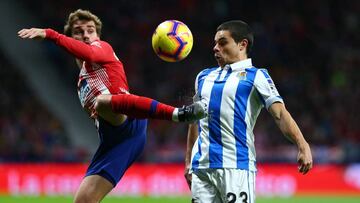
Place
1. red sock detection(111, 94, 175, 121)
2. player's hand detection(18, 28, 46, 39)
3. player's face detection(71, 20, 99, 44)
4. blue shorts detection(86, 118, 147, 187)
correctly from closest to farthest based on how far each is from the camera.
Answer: red sock detection(111, 94, 175, 121)
player's hand detection(18, 28, 46, 39)
blue shorts detection(86, 118, 147, 187)
player's face detection(71, 20, 99, 44)

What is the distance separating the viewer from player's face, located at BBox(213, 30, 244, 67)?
5734mm

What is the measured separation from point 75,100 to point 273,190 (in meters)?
6.63

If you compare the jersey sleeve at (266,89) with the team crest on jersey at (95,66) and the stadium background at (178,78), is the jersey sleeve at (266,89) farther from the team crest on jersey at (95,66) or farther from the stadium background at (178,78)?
the stadium background at (178,78)

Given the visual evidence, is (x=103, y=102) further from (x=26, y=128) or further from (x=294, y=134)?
(x=26, y=128)

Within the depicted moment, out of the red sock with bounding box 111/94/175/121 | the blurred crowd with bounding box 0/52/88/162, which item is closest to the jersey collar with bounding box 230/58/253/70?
the red sock with bounding box 111/94/175/121

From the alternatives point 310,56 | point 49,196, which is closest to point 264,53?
point 310,56

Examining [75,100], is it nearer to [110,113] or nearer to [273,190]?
[273,190]

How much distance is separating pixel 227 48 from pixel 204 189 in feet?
3.29

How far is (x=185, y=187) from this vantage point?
48.8ft

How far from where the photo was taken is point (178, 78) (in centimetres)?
1866

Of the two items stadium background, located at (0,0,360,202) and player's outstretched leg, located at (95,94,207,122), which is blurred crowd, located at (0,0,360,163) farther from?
player's outstretched leg, located at (95,94,207,122)

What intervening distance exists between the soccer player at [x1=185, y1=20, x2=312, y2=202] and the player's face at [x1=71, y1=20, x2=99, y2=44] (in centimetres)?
125

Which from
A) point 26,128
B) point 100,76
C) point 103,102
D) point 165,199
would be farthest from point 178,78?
point 103,102

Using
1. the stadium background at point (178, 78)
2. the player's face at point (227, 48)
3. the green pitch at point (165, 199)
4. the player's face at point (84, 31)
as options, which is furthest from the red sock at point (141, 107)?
the stadium background at point (178, 78)
